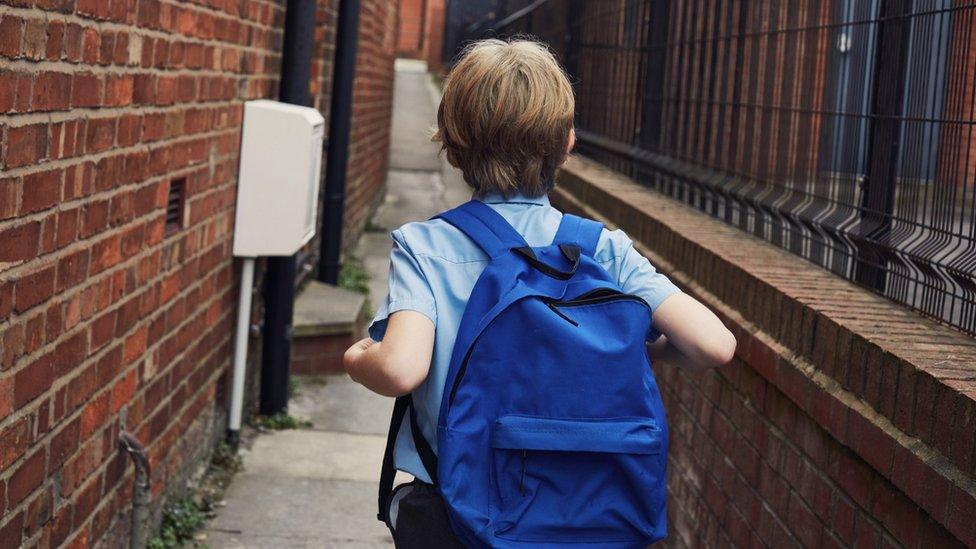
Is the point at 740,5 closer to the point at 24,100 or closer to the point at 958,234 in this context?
the point at 958,234

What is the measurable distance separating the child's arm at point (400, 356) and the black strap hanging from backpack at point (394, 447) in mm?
147

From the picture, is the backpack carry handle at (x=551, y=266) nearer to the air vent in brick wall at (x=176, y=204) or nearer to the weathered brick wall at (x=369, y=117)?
the air vent in brick wall at (x=176, y=204)

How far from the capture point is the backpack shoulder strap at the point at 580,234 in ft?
7.35

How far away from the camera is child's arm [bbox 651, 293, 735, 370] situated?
2199mm

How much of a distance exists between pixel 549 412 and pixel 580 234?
0.33 meters

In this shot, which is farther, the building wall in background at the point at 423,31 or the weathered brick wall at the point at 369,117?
the building wall in background at the point at 423,31

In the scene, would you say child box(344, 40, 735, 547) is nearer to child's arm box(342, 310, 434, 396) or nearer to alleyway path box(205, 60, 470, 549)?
child's arm box(342, 310, 434, 396)

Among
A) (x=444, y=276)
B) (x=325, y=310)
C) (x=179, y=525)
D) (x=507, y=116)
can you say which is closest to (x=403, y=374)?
(x=444, y=276)

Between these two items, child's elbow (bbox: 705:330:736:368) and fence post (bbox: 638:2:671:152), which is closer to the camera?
child's elbow (bbox: 705:330:736:368)

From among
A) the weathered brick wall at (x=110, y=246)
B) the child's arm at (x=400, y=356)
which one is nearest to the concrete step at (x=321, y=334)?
the weathered brick wall at (x=110, y=246)

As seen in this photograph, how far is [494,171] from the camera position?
229cm

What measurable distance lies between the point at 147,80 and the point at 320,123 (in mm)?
1810

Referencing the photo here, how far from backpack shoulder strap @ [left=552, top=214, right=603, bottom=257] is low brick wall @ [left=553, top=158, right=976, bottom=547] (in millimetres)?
723

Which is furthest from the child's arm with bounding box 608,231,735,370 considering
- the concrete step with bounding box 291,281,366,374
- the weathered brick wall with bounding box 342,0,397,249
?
the weathered brick wall with bounding box 342,0,397,249
